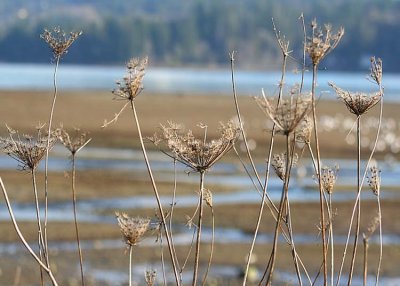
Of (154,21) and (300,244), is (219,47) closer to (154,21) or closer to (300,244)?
(154,21)

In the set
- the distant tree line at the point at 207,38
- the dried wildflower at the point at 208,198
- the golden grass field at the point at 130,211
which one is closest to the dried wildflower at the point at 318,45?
the golden grass field at the point at 130,211

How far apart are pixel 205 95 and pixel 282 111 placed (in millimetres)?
76640

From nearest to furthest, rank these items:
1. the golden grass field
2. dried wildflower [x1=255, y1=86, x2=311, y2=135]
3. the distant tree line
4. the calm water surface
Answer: dried wildflower [x1=255, y1=86, x2=311, y2=135] → the golden grass field → the calm water surface → the distant tree line

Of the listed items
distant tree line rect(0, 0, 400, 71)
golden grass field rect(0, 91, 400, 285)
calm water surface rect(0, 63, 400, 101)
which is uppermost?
distant tree line rect(0, 0, 400, 71)

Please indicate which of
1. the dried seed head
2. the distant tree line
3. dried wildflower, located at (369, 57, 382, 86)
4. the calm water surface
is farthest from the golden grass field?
the distant tree line

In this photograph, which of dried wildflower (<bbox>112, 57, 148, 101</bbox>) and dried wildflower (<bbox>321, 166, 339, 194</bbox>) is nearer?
dried wildflower (<bbox>112, 57, 148, 101</bbox>)

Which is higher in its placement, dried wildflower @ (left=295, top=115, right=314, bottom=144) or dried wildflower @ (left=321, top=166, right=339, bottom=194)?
dried wildflower @ (left=295, top=115, right=314, bottom=144)

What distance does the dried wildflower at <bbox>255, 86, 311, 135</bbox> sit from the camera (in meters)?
3.04

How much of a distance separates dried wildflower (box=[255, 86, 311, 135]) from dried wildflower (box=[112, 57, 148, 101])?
441 mm

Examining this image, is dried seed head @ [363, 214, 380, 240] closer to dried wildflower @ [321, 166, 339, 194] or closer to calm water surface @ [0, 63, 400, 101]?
dried wildflower @ [321, 166, 339, 194]

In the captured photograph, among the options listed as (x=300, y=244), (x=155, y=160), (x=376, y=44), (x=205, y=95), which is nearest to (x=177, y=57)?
(x=376, y=44)

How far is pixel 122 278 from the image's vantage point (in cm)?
1605

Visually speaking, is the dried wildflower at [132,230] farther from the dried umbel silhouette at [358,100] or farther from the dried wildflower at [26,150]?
the dried umbel silhouette at [358,100]

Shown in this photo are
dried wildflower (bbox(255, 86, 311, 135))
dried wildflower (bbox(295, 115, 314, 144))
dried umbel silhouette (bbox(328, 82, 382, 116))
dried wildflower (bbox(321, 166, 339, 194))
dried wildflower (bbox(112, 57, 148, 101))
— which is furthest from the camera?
dried wildflower (bbox(321, 166, 339, 194))
